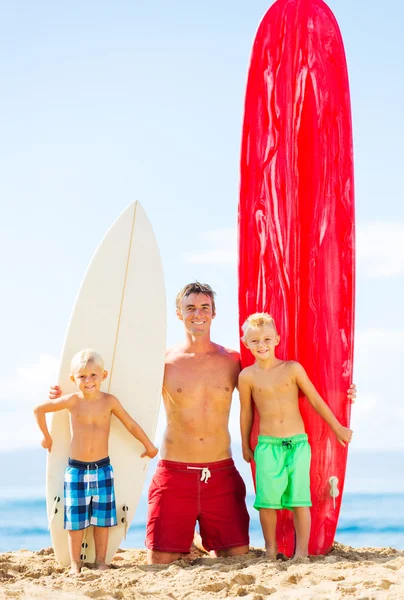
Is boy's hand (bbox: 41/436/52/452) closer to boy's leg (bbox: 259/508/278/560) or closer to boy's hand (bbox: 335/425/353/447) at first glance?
boy's leg (bbox: 259/508/278/560)

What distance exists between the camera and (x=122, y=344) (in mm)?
4543

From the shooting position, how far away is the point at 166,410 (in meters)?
4.30

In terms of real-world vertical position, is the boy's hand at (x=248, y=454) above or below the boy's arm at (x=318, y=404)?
below

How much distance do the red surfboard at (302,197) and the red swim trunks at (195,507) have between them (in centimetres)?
66

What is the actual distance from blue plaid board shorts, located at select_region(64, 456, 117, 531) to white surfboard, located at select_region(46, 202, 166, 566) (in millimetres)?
205

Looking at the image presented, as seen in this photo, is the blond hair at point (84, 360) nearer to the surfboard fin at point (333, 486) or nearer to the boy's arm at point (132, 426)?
the boy's arm at point (132, 426)

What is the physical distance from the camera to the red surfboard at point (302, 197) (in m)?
4.56

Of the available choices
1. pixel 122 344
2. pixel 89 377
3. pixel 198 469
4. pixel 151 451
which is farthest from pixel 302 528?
pixel 122 344

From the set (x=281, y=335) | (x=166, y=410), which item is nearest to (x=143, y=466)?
Result: (x=166, y=410)

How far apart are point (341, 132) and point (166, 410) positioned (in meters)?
1.97

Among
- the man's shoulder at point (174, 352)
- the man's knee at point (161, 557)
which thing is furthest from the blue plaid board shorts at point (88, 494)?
the man's shoulder at point (174, 352)

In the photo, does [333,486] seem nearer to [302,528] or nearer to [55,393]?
[302,528]

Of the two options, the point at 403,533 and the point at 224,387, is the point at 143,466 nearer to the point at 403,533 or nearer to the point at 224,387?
the point at 224,387

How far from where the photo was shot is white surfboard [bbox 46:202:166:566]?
170 inches
